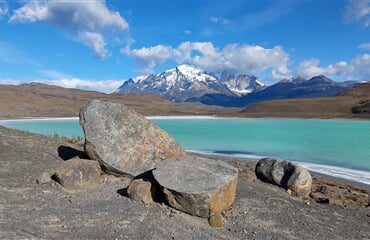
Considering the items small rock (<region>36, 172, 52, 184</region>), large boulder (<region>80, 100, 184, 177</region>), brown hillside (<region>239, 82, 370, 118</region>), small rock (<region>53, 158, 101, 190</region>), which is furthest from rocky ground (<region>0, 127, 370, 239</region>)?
brown hillside (<region>239, 82, 370, 118</region>)

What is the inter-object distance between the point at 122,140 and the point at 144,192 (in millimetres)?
2466

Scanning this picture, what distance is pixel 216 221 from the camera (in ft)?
27.4

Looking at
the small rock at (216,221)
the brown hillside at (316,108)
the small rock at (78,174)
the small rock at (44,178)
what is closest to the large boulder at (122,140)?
the small rock at (78,174)

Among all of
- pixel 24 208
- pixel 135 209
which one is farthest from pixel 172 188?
pixel 24 208

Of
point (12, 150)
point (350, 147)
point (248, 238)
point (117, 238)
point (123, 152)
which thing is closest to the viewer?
point (117, 238)

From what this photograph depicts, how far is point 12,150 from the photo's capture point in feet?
44.0

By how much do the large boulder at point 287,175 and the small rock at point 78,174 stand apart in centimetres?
575

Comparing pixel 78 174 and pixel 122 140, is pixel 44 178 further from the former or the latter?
pixel 122 140

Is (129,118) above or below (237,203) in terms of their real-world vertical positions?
above

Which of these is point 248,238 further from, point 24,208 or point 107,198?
point 24,208

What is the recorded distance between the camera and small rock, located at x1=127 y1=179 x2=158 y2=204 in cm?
928

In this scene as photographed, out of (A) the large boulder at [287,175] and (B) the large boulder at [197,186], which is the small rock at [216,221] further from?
(A) the large boulder at [287,175]

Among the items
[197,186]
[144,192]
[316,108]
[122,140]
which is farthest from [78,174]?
[316,108]

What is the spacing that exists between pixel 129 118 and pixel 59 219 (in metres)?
4.57
